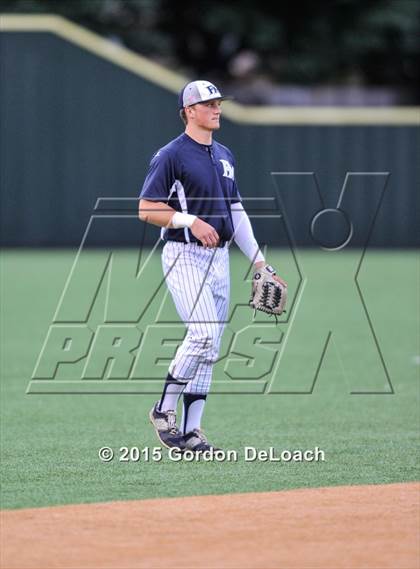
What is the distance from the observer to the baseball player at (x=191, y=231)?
800 centimetres

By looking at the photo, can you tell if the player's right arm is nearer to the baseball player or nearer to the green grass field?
the baseball player

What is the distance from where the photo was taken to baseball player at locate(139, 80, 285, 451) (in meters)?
8.00

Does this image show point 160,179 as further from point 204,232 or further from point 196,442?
point 196,442

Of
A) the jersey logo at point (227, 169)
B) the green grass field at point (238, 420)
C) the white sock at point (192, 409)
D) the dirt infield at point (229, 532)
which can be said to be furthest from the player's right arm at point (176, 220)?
the dirt infield at point (229, 532)

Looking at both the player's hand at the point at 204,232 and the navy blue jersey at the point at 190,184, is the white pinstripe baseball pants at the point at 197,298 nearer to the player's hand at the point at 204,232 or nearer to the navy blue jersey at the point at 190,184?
the navy blue jersey at the point at 190,184

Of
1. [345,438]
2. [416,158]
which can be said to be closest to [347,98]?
[416,158]

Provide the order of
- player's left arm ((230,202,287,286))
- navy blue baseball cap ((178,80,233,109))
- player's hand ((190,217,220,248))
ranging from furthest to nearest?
player's left arm ((230,202,287,286))
navy blue baseball cap ((178,80,233,109))
player's hand ((190,217,220,248))

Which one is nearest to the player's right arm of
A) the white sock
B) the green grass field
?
the white sock

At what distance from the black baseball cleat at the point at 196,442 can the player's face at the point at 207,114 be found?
1838mm

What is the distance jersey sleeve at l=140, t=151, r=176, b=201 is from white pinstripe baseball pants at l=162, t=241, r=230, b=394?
1.10 ft

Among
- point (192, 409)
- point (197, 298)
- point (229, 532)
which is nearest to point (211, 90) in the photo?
point (197, 298)

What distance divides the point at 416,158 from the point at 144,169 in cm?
491

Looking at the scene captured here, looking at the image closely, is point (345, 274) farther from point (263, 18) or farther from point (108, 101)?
point (263, 18)

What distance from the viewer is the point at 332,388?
37.2ft
